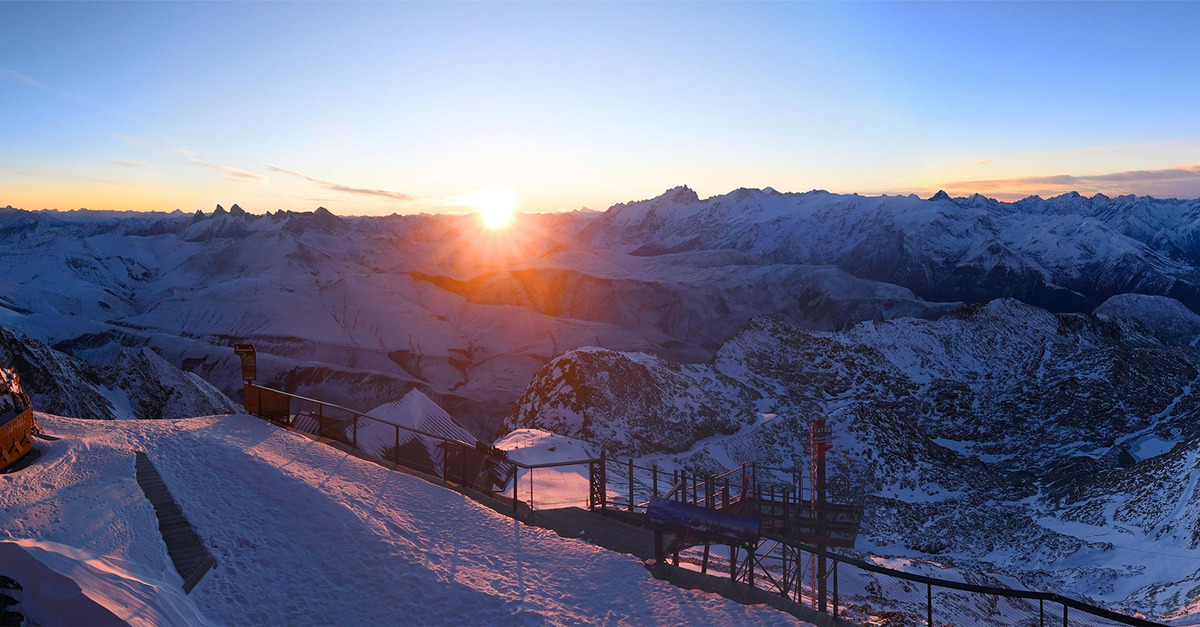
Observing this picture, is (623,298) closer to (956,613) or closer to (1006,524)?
(1006,524)

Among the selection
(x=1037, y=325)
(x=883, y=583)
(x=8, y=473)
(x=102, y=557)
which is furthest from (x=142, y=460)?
(x=1037, y=325)

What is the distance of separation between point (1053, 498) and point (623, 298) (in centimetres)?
10806

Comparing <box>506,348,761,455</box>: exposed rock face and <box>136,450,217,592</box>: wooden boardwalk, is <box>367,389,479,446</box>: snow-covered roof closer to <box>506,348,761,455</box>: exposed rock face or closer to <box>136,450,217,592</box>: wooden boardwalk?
<box>506,348,761,455</box>: exposed rock face

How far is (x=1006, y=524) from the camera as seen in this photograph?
42.1 m

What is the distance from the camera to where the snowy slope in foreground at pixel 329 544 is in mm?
11070

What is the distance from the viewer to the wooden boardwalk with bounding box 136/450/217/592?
1096 cm

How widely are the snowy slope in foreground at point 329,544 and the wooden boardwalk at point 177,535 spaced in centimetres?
15

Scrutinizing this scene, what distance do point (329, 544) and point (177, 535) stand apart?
2363mm

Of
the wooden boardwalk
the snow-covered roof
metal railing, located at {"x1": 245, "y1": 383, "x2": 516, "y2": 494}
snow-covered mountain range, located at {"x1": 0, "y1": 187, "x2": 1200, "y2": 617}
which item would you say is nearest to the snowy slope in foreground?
the wooden boardwalk

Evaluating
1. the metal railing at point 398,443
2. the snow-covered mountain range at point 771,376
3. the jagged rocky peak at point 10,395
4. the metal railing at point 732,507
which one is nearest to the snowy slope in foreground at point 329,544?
the jagged rocky peak at point 10,395

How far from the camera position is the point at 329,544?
41.7 feet

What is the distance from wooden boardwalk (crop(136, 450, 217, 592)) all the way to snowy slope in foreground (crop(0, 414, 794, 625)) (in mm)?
149

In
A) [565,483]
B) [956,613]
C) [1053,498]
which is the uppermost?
[565,483]

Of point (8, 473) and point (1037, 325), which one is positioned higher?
point (8, 473)
